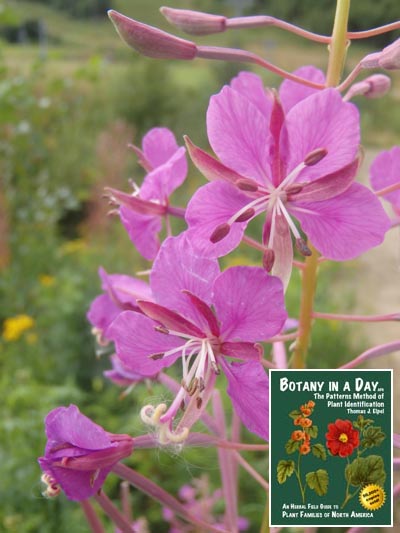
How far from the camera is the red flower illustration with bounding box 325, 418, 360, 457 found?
68 centimetres

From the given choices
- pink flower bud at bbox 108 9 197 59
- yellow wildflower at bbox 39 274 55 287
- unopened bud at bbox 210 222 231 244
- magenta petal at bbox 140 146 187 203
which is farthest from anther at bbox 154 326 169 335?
yellow wildflower at bbox 39 274 55 287

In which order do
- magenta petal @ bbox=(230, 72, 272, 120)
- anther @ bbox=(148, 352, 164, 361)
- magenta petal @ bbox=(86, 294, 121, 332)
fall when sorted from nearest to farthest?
anther @ bbox=(148, 352, 164, 361), magenta petal @ bbox=(230, 72, 272, 120), magenta petal @ bbox=(86, 294, 121, 332)

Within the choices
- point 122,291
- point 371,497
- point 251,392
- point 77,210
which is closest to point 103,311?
point 122,291

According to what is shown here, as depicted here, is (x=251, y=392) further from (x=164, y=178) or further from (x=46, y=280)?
(x=46, y=280)

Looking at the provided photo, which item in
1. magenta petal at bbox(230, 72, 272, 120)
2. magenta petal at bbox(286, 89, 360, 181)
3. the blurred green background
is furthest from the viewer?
the blurred green background

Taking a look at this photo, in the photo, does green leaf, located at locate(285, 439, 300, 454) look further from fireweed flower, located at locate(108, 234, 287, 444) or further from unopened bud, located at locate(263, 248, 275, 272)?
unopened bud, located at locate(263, 248, 275, 272)

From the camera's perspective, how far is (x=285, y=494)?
27.6 inches

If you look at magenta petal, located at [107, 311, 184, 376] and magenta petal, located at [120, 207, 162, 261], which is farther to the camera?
magenta petal, located at [120, 207, 162, 261]

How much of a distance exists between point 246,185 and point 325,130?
0.09m

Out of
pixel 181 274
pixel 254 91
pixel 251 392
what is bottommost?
pixel 251 392

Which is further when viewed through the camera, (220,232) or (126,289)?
(126,289)

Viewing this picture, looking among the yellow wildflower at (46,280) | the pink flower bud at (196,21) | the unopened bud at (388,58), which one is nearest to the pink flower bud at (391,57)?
the unopened bud at (388,58)

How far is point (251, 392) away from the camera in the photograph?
66 cm

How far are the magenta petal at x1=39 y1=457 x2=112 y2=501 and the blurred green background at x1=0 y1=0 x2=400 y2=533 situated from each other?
0.32 ft
